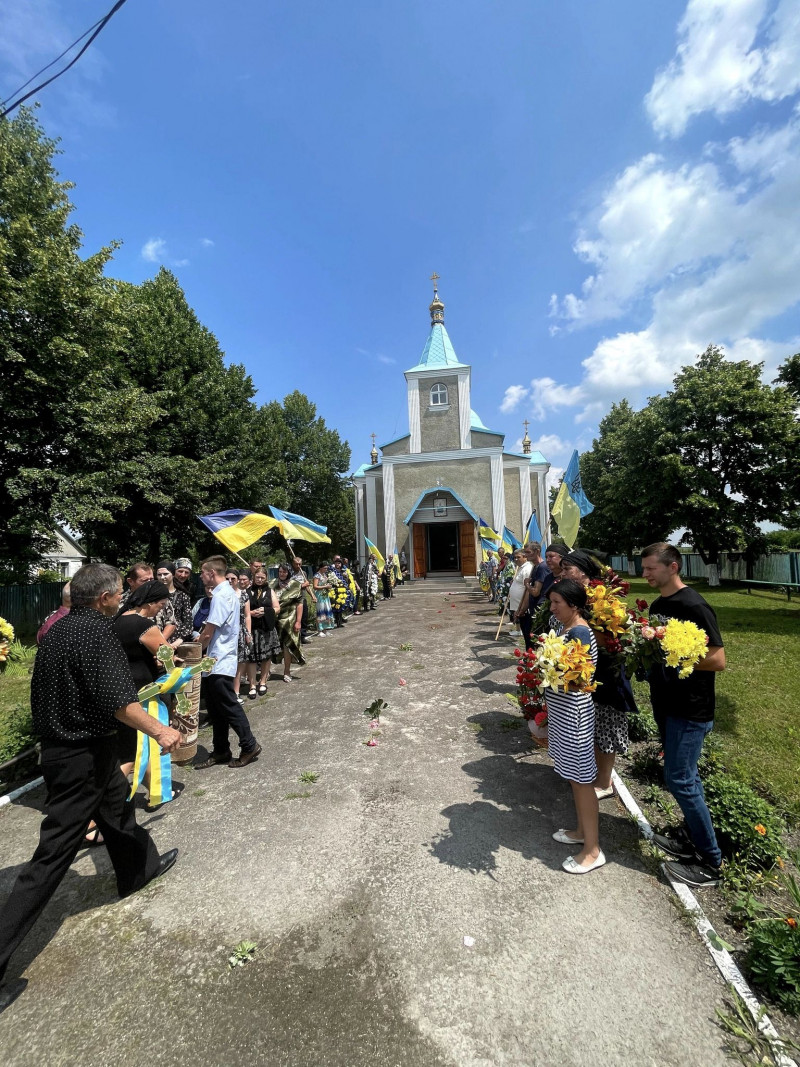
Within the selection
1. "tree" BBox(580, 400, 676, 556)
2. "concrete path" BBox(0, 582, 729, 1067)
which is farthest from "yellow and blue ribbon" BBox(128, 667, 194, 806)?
"tree" BBox(580, 400, 676, 556)

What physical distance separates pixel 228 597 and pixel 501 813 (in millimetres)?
3284

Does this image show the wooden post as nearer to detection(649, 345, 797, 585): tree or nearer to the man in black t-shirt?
the man in black t-shirt

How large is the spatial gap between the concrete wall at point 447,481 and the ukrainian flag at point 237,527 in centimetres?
1786

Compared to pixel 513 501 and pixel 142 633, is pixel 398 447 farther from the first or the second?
pixel 142 633

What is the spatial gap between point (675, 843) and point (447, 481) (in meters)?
23.4

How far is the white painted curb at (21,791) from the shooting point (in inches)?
167

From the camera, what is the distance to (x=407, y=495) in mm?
26406

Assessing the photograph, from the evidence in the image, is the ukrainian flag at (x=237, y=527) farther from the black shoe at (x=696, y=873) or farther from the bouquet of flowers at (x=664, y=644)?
the black shoe at (x=696, y=873)

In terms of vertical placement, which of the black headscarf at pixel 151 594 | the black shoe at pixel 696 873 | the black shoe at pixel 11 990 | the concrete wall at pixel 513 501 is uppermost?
the concrete wall at pixel 513 501

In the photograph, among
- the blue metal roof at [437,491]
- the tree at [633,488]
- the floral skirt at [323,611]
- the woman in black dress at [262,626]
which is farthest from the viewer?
the blue metal roof at [437,491]

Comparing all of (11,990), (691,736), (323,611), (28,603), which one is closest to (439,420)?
(323,611)

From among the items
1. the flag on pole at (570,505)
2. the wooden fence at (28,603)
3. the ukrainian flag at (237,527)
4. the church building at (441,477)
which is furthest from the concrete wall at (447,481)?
the ukrainian flag at (237,527)

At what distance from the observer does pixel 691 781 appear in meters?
2.85

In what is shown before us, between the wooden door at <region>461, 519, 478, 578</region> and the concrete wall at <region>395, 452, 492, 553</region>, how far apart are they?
973mm
